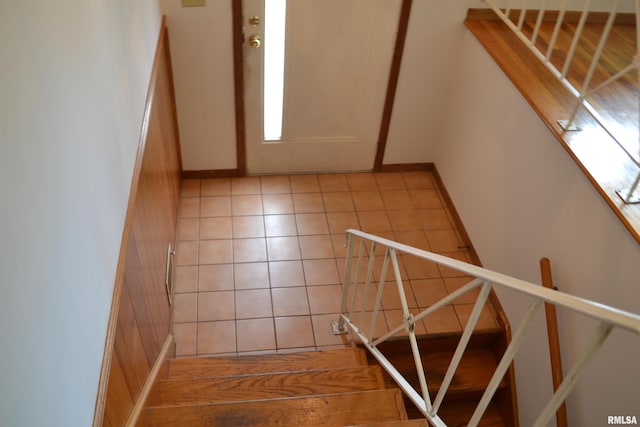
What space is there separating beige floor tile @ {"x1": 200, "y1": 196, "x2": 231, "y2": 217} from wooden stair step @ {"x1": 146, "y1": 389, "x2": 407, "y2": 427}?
175 cm

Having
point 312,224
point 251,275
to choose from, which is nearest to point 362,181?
point 312,224

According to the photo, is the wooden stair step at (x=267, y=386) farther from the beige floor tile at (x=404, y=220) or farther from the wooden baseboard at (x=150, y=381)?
the beige floor tile at (x=404, y=220)

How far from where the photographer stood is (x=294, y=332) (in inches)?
124

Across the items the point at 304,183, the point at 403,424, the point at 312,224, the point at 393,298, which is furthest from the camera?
the point at 304,183

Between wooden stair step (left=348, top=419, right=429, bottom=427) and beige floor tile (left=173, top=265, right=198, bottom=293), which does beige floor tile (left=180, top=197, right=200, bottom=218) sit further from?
wooden stair step (left=348, top=419, right=429, bottom=427)

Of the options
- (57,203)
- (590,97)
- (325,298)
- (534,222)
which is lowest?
(325,298)

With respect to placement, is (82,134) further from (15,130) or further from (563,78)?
(563,78)

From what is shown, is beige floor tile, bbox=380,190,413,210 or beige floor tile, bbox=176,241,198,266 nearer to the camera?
beige floor tile, bbox=176,241,198,266

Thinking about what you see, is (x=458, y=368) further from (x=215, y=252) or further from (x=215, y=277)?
(x=215, y=252)

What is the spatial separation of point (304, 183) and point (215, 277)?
110 centimetres

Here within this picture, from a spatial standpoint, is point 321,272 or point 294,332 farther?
point 321,272

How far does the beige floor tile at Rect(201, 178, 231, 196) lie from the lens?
156 inches

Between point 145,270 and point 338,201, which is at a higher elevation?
point 145,270

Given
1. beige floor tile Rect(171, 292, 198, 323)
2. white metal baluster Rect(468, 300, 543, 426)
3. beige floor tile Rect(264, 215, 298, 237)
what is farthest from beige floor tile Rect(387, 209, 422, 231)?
white metal baluster Rect(468, 300, 543, 426)
